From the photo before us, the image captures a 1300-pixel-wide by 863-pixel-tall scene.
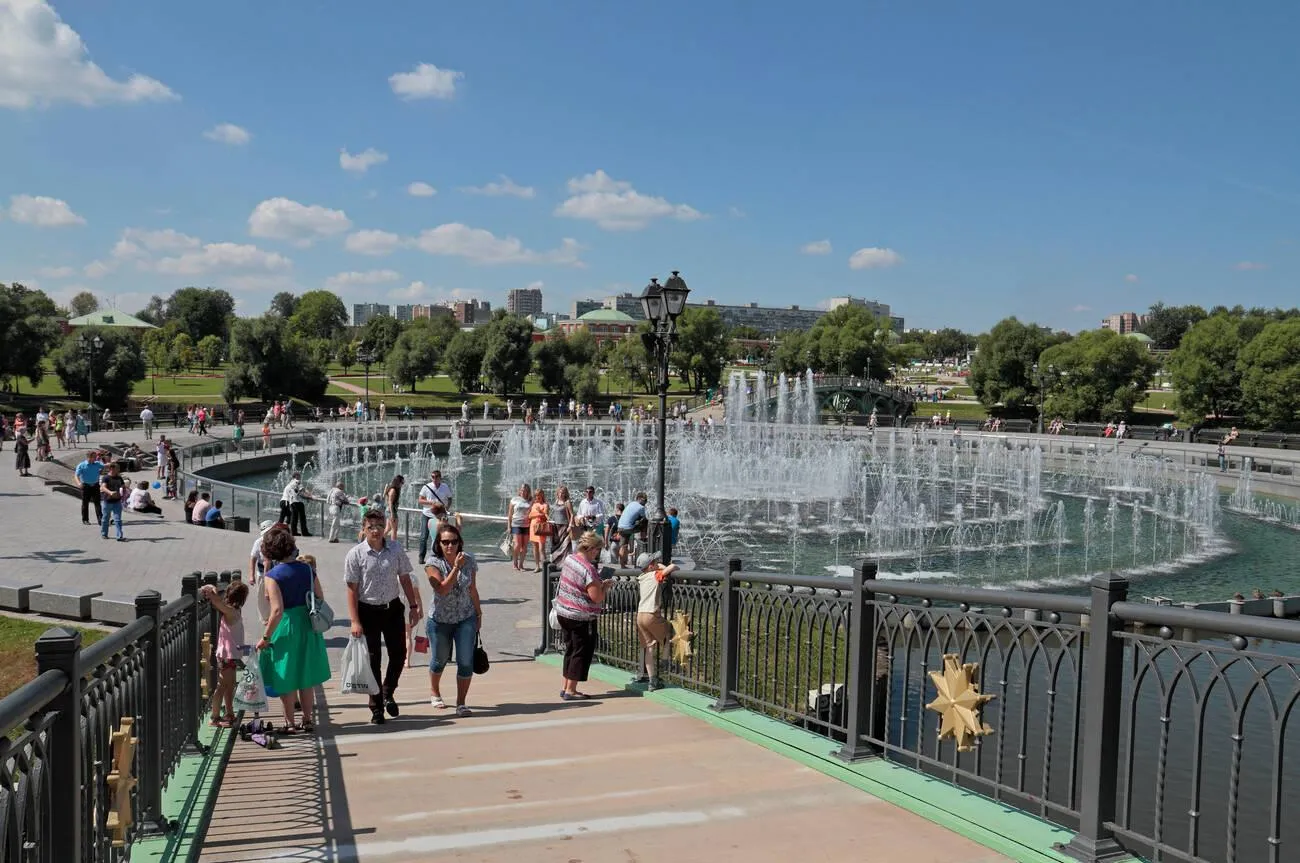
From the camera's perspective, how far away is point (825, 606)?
6516 millimetres

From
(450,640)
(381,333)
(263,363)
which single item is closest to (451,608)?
(450,640)

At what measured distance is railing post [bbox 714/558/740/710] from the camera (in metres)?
7.60

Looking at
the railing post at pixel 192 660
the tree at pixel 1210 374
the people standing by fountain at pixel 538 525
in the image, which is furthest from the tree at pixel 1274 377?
the railing post at pixel 192 660

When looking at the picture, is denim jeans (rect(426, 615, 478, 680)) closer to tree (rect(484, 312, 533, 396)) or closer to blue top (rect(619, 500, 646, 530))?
blue top (rect(619, 500, 646, 530))

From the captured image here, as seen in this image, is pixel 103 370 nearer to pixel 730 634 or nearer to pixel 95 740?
pixel 730 634

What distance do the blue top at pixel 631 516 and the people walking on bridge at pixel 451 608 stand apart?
914 cm

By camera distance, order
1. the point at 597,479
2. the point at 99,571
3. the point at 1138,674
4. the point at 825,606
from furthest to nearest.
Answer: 1. the point at 597,479
2. the point at 99,571
3. the point at 825,606
4. the point at 1138,674

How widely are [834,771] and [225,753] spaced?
3936mm

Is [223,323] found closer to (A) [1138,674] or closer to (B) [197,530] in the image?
(B) [197,530]

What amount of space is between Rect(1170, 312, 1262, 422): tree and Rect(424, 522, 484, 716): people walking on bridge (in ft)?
216

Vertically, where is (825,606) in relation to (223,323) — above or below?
below

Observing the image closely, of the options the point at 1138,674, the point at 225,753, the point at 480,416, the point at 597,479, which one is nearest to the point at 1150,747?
the point at 1138,674

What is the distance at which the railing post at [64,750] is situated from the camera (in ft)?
10.5

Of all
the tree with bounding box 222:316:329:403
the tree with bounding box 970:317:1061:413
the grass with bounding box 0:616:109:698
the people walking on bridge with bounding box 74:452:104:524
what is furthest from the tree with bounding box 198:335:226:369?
the grass with bounding box 0:616:109:698
